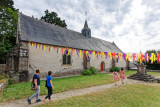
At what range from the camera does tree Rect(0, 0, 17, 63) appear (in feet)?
57.0

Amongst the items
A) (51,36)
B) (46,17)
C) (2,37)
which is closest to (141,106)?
(51,36)

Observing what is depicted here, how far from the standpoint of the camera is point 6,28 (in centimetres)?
1797

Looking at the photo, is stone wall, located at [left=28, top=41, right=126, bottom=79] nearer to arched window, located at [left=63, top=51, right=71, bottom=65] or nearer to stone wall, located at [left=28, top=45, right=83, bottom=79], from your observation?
stone wall, located at [left=28, top=45, right=83, bottom=79]

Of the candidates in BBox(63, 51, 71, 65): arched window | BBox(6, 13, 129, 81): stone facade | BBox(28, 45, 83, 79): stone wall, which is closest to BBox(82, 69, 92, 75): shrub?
BBox(6, 13, 129, 81): stone facade

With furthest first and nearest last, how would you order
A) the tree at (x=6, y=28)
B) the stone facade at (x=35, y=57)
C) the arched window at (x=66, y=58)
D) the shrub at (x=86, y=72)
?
1. the tree at (x=6, y=28)
2. the shrub at (x=86, y=72)
3. the arched window at (x=66, y=58)
4. the stone facade at (x=35, y=57)

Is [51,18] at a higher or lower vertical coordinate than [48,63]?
higher

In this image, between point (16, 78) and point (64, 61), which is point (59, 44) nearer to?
point (64, 61)

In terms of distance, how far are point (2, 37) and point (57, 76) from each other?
602 inches

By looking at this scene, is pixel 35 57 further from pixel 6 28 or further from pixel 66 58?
pixel 6 28

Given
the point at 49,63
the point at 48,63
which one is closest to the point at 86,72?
the point at 49,63

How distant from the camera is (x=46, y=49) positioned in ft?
36.4

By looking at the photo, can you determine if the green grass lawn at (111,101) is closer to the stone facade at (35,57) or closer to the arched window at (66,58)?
the stone facade at (35,57)

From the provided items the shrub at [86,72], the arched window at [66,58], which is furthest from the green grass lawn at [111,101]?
the shrub at [86,72]

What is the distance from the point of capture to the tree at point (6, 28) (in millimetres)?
17359
